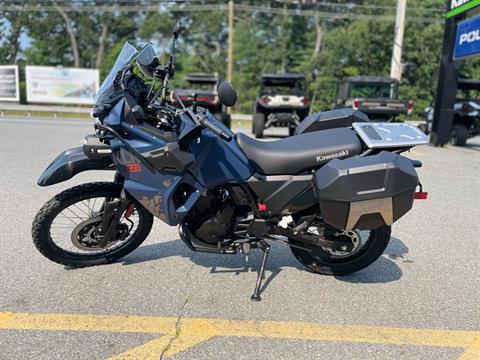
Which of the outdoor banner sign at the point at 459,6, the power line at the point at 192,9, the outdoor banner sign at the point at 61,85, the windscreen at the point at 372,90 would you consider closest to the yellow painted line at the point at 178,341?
the outdoor banner sign at the point at 459,6

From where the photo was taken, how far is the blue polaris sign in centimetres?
1048

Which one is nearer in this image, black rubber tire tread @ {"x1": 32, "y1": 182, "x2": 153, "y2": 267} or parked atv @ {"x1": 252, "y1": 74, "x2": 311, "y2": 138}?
black rubber tire tread @ {"x1": 32, "y1": 182, "x2": 153, "y2": 267}

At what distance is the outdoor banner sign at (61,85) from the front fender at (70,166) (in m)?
24.8

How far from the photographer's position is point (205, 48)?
157 ft

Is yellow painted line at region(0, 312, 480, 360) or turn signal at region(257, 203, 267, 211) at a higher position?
turn signal at region(257, 203, 267, 211)

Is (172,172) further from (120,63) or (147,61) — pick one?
(120,63)

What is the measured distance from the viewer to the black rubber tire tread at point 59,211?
326 centimetres

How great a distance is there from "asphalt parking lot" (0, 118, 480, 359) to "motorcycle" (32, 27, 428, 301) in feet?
0.85

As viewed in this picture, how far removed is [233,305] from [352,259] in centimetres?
105

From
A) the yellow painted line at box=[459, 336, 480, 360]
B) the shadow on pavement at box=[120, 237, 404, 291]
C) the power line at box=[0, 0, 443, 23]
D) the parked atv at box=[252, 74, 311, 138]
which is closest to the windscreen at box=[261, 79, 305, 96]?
the parked atv at box=[252, 74, 311, 138]

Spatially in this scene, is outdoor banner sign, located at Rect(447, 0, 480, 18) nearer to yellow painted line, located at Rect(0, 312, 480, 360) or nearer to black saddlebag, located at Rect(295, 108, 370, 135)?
black saddlebag, located at Rect(295, 108, 370, 135)

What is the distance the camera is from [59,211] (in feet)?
10.7

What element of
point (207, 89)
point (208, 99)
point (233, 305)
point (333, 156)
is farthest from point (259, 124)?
point (233, 305)

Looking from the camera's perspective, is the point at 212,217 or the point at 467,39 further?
the point at 467,39
